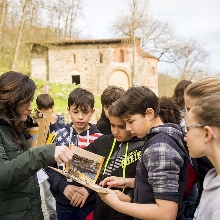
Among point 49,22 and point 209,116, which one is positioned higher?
point 49,22

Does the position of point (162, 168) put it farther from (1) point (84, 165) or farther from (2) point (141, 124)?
(1) point (84, 165)

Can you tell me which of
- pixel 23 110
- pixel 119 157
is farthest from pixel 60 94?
pixel 23 110

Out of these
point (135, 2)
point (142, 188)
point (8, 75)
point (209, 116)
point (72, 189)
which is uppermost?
point (135, 2)

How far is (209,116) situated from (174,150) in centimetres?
34

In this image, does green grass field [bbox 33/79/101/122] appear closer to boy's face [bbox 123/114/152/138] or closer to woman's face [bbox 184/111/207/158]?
boy's face [bbox 123/114/152/138]

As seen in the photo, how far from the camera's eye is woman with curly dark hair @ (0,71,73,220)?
1.97 m

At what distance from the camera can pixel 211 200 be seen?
1.49 m

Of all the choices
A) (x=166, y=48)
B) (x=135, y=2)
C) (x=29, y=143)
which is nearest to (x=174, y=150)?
(x=29, y=143)

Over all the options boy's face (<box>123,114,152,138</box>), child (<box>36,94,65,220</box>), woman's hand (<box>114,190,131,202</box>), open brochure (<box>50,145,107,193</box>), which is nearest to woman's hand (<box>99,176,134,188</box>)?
woman's hand (<box>114,190,131,202</box>)

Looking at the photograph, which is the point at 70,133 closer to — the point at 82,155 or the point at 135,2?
the point at 82,155

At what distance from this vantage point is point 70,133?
10.3ft

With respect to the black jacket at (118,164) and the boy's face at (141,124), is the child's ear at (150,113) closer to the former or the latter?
the boy's face at (141,124)

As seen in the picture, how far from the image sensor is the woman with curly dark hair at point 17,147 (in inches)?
77.6

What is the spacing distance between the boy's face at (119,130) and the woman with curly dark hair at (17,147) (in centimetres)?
64
